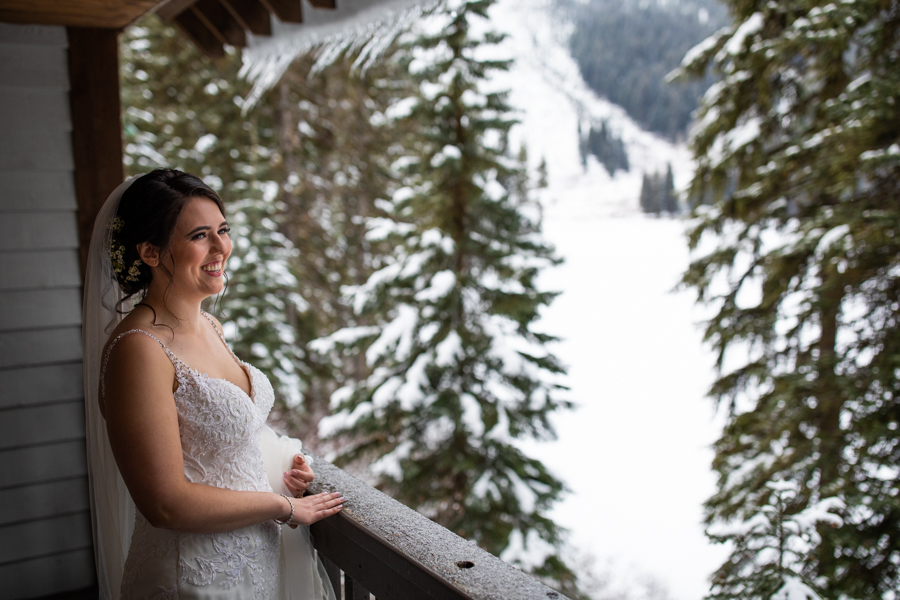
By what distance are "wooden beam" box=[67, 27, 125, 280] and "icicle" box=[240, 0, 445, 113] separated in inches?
A: 29.6

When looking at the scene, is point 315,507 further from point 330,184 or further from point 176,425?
point 330,184

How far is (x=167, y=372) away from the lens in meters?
1.20

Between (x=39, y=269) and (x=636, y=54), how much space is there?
1224 centimetres

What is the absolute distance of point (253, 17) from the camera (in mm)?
2844

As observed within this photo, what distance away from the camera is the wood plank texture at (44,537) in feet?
7.38

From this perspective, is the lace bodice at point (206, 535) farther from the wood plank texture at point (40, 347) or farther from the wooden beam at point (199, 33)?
the wooden beam at point (199, 33)

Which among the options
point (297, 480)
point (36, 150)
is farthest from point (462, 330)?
point (297, 480)

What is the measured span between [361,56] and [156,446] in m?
1.90

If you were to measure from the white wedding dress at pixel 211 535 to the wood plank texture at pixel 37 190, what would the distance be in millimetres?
1325

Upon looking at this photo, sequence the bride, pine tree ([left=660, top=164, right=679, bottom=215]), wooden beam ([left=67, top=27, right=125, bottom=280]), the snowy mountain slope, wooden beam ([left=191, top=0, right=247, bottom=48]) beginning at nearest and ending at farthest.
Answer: the bride < wooden beam ([left=67, top=27, right=125, bottom=280]) < wooden beam ([left=191, top=0, right=247, bottom=48]) < the snowy mountain slope < pine tree ([left=660, top=164, right=679, bottom=215])

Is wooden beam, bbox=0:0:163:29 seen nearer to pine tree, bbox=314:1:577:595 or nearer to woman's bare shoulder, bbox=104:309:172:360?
woman's bare shoulder, bbox=104:309:172:360

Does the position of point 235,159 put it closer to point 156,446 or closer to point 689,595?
point 156,446

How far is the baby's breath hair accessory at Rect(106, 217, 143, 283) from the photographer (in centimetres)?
133

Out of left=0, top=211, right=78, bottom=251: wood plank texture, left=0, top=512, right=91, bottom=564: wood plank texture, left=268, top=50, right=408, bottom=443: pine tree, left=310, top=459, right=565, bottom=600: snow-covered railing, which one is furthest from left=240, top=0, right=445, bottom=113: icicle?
left=268, top=50, right=408, bottom=443: pine tree
